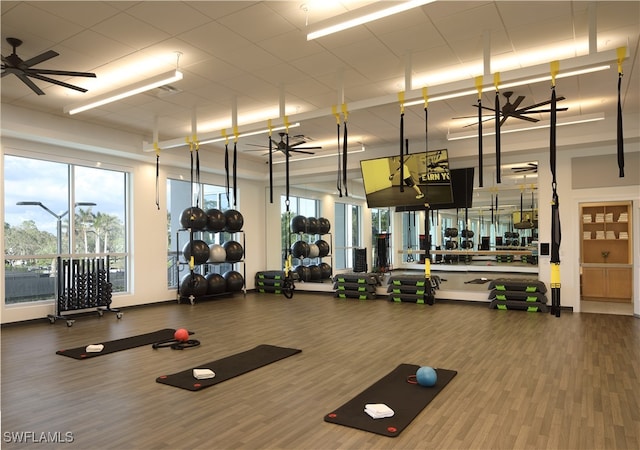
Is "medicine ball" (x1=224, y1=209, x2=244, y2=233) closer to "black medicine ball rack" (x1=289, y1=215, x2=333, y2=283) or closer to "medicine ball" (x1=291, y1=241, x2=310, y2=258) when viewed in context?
"black medicine ball rack" (x1=289, y1=215, x2=333, y2=283)

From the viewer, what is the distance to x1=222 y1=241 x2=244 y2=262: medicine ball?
9367 millimetres

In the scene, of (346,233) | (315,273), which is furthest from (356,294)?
(346,233)

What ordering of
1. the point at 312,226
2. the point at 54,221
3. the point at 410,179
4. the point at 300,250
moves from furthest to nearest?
1. the point at 312,226
2. the point at 300,250
3. the point at 410,179
4. the point at 54,221

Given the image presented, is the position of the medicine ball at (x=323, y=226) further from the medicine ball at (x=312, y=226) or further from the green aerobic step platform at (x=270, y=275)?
the green aerobic step platform at (x=270, y=275)

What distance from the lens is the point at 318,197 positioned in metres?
12.3

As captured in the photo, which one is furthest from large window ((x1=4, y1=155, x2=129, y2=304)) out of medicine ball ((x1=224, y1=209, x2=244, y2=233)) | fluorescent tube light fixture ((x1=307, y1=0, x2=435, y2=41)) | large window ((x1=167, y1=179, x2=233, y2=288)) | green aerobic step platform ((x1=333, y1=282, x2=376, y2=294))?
fluorescent tube light fixture ((x1=307, y1=0, x2=435, y2=41))

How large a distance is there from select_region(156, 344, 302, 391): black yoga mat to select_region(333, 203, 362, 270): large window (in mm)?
7671

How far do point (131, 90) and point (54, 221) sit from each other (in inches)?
134

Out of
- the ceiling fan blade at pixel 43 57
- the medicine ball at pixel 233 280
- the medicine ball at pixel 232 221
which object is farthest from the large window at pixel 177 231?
the ceiling fan blade at pixel 43 57

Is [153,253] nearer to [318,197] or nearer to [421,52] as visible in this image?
[318,197]

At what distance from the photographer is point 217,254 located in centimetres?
909

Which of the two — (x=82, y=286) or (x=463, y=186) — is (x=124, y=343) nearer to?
(x=82, y=286)

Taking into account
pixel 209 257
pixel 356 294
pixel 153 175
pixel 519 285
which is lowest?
pixel 356 294

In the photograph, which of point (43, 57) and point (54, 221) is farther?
point (54, 221)
